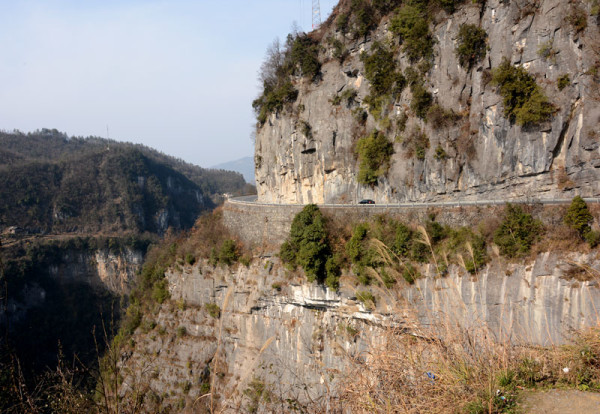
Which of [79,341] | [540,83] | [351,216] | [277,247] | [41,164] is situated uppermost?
[41,164]

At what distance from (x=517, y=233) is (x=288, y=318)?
38.1 feet

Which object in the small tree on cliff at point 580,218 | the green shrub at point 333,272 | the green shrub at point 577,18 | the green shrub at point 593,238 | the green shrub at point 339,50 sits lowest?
the green shrub at point 333,272

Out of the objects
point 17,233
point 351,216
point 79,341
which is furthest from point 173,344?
point 17,233

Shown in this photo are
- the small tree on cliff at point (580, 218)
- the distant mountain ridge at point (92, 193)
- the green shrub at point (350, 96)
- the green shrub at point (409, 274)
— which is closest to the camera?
the small tree on cliff at point (580, 218)

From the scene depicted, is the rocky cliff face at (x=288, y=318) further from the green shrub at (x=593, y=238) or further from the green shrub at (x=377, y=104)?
the green shrub at (x=377, y=104)

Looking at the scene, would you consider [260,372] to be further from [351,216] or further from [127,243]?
[127,243]

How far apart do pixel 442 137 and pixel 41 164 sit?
92.7 metres

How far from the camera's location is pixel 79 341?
150 ft

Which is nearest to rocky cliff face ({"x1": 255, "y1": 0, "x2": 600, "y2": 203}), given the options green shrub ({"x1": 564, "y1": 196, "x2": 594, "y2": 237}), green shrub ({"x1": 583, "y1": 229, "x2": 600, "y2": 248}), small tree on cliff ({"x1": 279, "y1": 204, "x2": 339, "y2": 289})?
green shrub ({"x1": 564, "y1": 196, "x2": 594, "y2": 237})

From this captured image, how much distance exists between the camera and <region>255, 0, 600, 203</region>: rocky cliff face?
13383 millimetres

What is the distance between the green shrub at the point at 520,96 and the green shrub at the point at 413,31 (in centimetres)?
429

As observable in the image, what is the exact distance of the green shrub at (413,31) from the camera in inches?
706

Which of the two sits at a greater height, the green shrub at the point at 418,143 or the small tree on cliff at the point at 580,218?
the green shrub at the point at 418,143

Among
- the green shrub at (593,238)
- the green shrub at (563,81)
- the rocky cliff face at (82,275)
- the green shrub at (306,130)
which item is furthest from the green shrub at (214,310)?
the rocky cliff face at (82,275)
